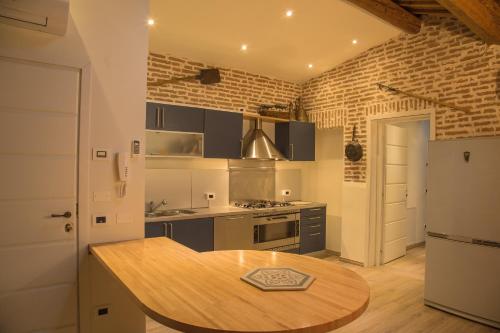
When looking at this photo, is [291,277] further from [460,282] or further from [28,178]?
[460,282]

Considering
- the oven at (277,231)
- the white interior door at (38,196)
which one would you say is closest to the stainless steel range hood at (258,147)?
the oven at (277,231)

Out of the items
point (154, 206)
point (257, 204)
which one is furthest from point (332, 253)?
point (154, 206)

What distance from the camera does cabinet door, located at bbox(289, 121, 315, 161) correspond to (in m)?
5.50

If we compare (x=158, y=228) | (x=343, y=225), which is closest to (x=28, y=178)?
(x=158, y=228)

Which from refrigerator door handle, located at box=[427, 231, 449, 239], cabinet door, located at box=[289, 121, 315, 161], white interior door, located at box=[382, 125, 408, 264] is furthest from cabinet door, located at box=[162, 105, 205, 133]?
refrigerator door handle, located at box=[427, 231, 449, 239]

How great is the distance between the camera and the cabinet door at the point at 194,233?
12.8 feet

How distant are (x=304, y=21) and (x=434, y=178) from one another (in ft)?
7.76

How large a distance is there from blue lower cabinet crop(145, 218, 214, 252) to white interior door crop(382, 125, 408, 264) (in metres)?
2.77

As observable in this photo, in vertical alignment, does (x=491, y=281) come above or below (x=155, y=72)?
below

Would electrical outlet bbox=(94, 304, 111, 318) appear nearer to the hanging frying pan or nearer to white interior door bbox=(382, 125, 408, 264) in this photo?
the hanging frying pan

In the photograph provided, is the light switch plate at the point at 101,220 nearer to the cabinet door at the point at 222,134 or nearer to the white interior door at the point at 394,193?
the cabinet door at the point at 222,134

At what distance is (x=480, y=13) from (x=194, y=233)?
365 centimetres

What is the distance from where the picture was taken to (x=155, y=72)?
439 cm

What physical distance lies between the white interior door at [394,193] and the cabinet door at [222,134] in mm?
2276
